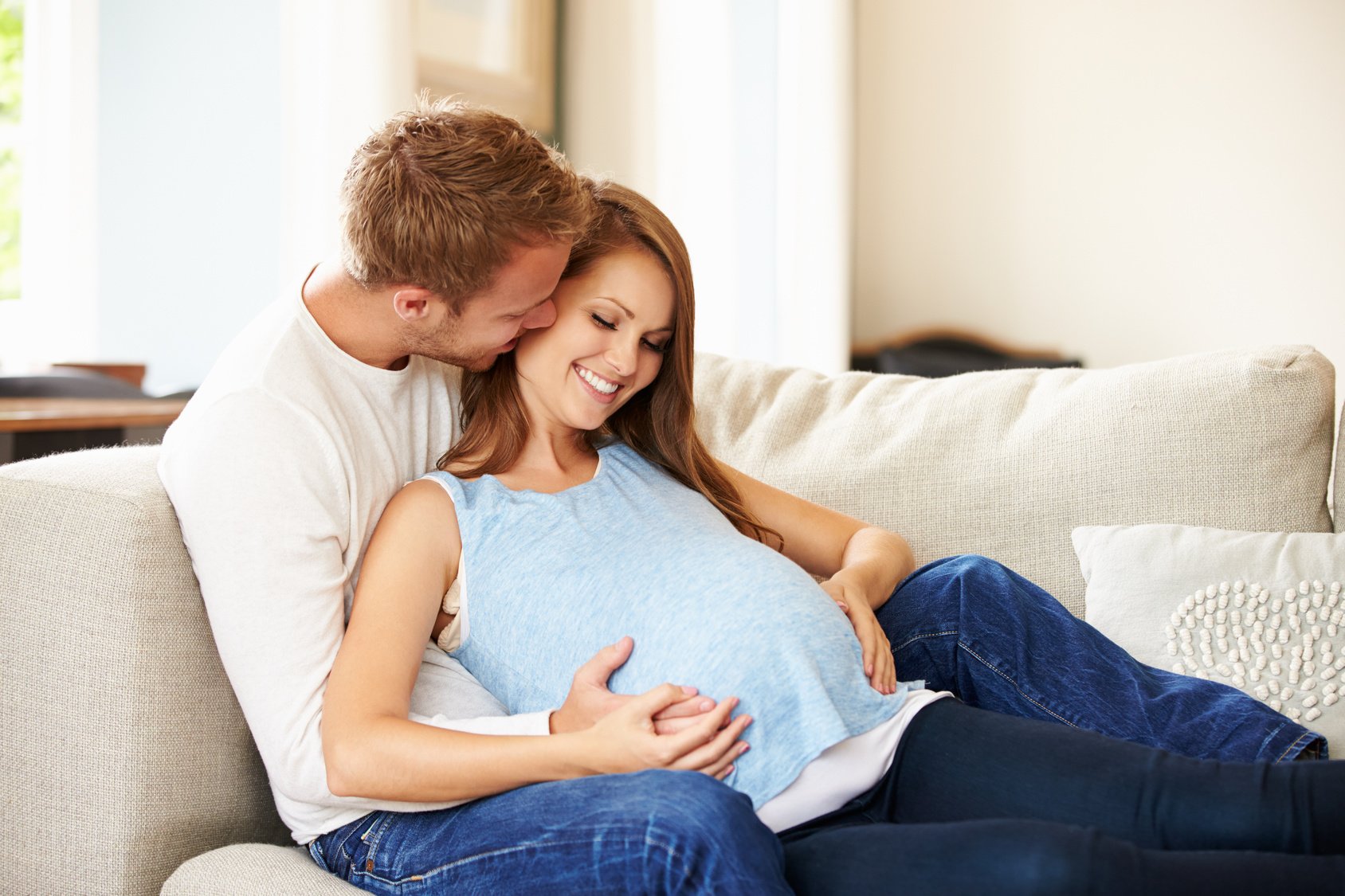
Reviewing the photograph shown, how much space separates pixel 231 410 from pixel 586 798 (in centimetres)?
48

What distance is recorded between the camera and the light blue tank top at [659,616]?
3.44 feet

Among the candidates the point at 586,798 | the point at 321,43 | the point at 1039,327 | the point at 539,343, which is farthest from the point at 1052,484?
the point at 1039,327

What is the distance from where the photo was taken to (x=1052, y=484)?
1481 millimetres

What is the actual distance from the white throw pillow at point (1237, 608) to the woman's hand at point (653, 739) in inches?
23.3

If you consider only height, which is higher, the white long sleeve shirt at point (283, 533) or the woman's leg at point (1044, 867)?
the white long sleeve shirt at point (283, 533)

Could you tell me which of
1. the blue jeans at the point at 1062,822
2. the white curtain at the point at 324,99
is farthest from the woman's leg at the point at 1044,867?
the white curtain at the point at 324,99

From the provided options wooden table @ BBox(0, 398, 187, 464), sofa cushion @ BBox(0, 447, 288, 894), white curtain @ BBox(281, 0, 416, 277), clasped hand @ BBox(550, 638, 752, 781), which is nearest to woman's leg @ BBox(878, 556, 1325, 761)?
clasped hand @ BBox(550, 638, 752, 781)

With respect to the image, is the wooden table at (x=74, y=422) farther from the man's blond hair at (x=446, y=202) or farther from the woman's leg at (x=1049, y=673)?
the woman's leg at (x=1049, y=673)

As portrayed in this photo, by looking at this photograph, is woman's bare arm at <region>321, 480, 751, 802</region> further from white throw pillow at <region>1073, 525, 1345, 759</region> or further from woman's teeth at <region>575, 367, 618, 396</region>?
white throw pillow at <region>1073, 525, 1345, 759</region>

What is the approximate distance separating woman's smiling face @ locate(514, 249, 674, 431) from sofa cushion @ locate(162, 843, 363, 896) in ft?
1.78

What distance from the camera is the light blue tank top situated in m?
1.05

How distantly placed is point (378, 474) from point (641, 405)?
37 cm

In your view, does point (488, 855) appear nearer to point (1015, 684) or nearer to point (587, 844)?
point (587, 844)

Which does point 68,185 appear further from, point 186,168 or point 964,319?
point 964,319
